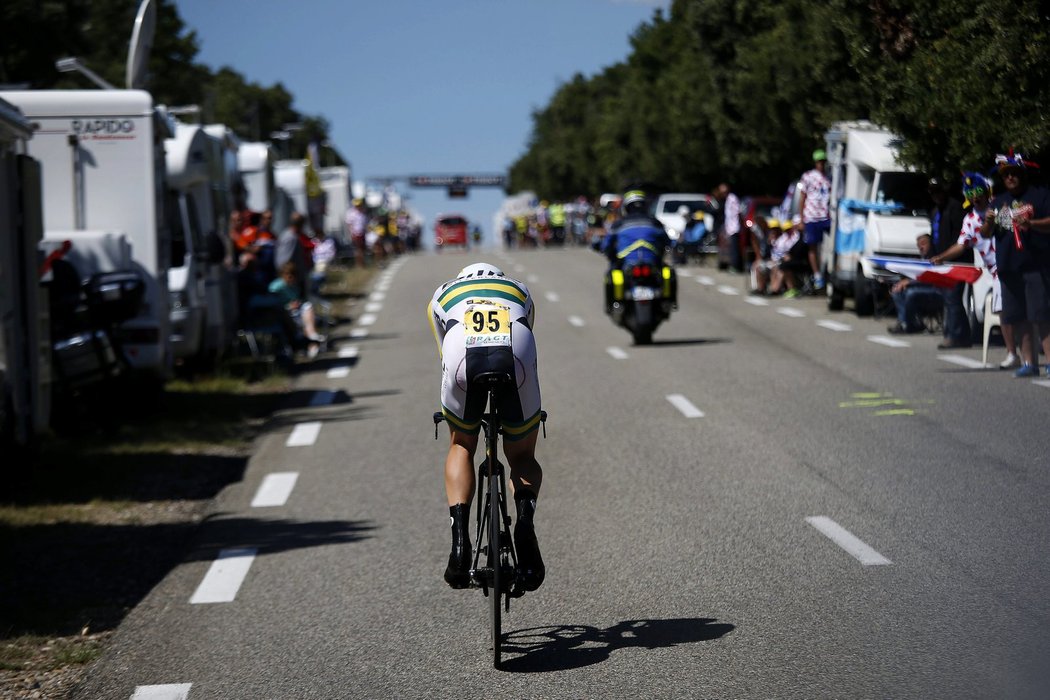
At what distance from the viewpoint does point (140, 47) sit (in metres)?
19.4

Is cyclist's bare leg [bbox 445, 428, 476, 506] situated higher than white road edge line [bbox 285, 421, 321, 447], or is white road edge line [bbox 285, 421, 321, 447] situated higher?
cyclist's bare leg [bbox 445, 428, 476, 506]

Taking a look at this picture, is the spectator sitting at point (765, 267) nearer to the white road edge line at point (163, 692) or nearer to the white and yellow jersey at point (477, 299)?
the white and yellow jersey at point (477, 299)

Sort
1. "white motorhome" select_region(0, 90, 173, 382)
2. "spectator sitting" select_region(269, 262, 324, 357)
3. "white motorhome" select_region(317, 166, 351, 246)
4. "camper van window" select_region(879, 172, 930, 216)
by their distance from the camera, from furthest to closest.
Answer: "white motorhome" select_region(317, 166, 351, 246) → "camper van window" select_region(879, 172, 930, 216) → "spectator sitting" select_region(269, 262, 324, 357) → "white motorhome" select_region(0, 90, 173, 382)

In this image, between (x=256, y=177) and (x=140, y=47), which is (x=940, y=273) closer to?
(x=140, y=47)

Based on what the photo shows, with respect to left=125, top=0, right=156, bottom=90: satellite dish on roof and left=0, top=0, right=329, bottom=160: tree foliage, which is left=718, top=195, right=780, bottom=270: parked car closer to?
left=125, top=0, right=156, bottom=90: satellite dish on roof

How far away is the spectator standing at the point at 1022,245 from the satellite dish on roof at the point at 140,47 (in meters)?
9.47

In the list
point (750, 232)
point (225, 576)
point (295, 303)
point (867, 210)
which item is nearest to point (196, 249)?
point (295, 303)

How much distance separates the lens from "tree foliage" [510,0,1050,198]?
66.3 ft

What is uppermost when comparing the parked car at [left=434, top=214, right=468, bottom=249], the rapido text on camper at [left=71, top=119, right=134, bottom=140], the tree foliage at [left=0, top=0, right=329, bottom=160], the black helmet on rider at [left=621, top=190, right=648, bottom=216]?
the tree foliage at [left=0, top=0, right=329, bottom=160]

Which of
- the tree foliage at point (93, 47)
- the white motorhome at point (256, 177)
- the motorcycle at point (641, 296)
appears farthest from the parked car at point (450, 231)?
the motorcycle at point (641, 296)

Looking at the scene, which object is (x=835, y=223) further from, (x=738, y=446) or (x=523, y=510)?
(x=523, y=510)

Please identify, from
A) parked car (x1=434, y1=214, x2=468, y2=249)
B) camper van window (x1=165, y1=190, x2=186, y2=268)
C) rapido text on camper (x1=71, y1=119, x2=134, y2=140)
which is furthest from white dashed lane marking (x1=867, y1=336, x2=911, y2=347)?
Answer: parked car (x1=434, y1=214, x2=468, y2=249)

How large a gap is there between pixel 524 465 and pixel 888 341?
541 inches

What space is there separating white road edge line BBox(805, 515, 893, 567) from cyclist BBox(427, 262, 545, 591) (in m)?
2.04
